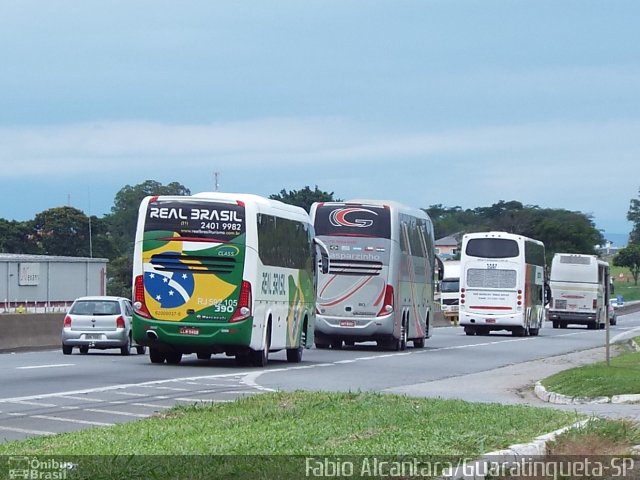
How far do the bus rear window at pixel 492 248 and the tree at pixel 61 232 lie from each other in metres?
56.3

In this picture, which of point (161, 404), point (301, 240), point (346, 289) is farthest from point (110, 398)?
point (346, 289)

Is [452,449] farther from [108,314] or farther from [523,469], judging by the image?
[108,314]

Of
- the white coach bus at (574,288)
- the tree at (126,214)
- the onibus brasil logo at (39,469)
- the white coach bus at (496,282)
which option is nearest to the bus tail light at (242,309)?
the onibus brasil logo at (39,469)

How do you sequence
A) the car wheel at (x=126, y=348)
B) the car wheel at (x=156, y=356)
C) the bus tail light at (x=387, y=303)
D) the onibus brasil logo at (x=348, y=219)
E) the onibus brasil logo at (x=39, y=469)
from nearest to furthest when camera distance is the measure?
the onibus brasil logo at (x=39, y=469) < the car wheel at (x=156, y=356) < the car wheel at (x=126, y=348) < the bus tail light at (x=387, y=303) < the onibus brasil logo at (x=348, y=219)

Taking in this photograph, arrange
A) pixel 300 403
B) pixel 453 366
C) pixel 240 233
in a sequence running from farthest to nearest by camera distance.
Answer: pixel 453 366 < pixel 240 233 < pixel 300 403

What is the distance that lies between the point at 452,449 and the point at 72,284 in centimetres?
7486

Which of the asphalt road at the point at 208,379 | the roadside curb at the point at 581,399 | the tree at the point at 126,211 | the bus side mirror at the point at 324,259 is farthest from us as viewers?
the tree at the point at 126,211

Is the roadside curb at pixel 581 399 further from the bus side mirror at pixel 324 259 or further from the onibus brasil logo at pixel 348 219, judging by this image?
the onibus brasil logo at pixel 348 219

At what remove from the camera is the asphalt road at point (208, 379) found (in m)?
16.7

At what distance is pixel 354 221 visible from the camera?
36.1 meters

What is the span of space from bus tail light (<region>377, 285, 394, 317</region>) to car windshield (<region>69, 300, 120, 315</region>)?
7.56 m

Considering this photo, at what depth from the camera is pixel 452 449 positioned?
11.0 meters

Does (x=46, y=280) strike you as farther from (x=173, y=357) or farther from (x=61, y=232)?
(x=173, y=357)

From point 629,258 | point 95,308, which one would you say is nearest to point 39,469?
point 95,308
